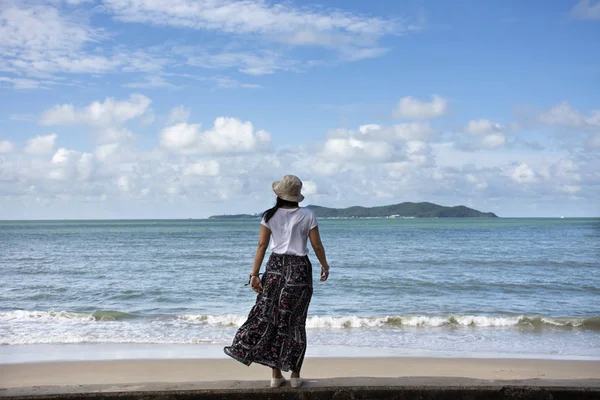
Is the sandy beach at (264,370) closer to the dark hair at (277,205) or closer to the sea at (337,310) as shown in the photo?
the sea at (337,310)

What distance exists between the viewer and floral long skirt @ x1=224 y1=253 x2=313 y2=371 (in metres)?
4.44

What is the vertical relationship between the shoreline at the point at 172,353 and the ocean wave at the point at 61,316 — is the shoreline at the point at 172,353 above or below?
above

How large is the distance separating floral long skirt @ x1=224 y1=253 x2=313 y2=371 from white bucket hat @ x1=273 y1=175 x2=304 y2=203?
0.44 meters

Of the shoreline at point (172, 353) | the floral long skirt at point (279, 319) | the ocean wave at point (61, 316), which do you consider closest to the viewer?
the floral long skirt at point (279, 319)

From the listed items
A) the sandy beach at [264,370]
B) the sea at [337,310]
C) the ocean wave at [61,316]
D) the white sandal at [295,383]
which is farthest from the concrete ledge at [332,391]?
the ocean wave at [61,316]

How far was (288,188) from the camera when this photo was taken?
4.46m

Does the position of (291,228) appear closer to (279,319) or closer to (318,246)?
(318,246)

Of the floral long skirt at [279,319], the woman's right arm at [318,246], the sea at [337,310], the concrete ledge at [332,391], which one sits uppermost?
the woman's right arm at [318,246]

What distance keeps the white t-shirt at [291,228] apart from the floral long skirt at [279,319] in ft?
0.20

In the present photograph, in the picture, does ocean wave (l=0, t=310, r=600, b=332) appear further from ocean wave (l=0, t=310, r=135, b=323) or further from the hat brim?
the hat brim

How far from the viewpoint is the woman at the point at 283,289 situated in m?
4.44

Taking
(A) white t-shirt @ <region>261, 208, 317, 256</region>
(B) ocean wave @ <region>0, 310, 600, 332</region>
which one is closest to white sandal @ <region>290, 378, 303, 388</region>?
(A) white t-shirt @ <region>261, 208, 317, 256</region>

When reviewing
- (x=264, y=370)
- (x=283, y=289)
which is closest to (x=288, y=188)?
(x=283, y=289)

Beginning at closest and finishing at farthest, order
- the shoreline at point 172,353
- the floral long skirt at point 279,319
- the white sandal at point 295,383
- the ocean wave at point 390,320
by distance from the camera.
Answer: the white sandal at point 295,383, the floral long skirt at point 279,319, the shoreline at point 172,353, the ocean wave at point 390,320
